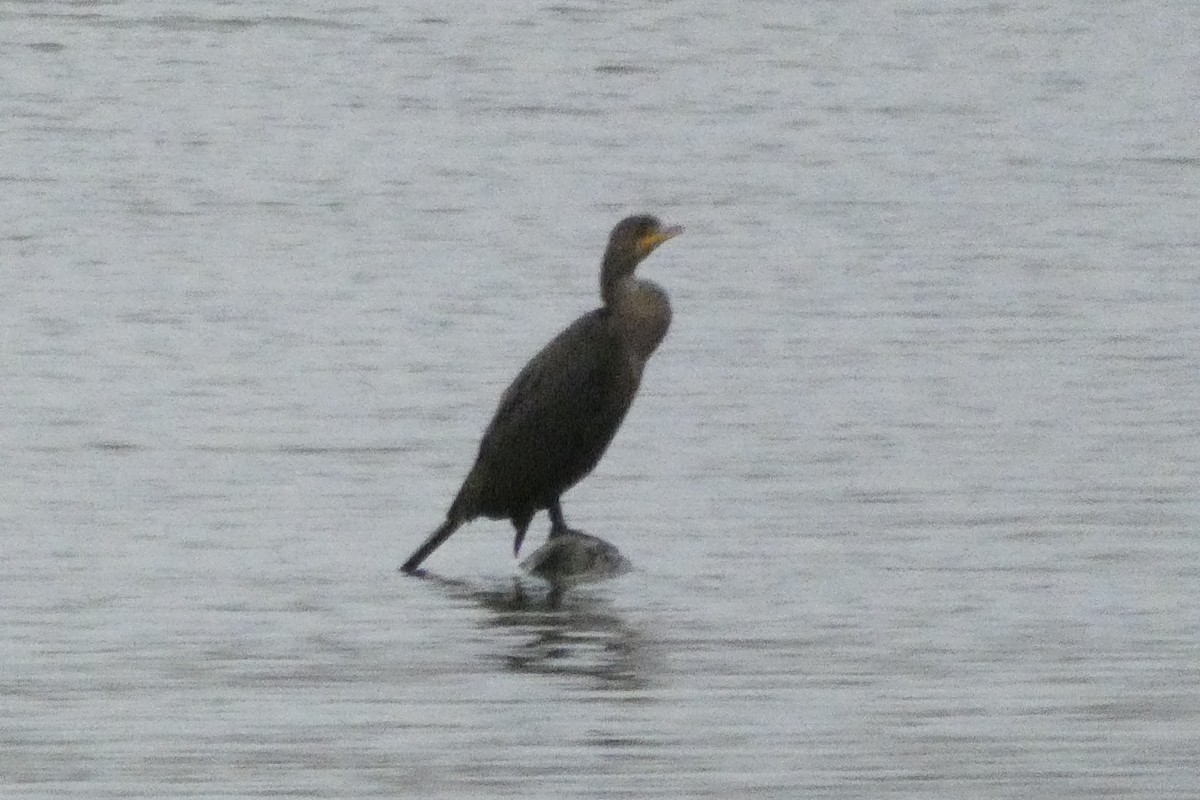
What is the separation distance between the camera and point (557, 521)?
33.2 feet

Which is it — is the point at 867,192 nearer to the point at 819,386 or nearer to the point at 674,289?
the point at 674,289

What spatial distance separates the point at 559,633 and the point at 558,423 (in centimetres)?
101

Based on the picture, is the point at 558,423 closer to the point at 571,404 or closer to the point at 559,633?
the point at 571,404

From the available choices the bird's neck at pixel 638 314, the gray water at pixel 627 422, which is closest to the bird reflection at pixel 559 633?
the gray water at pixel 627 422

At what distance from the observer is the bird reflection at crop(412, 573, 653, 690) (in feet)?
28.2

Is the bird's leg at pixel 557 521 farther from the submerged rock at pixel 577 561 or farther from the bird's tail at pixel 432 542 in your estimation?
the bird's tail at pixel 432 542

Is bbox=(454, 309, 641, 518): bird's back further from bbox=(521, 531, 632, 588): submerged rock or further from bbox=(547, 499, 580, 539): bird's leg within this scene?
bbox=(521, 531, 632, 588): submerged rock

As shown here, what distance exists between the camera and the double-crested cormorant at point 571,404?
392 inches

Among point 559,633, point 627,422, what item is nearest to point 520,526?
point 559,633

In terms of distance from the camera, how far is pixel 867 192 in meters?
17.9

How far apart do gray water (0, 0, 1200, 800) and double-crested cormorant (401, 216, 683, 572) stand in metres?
0.23

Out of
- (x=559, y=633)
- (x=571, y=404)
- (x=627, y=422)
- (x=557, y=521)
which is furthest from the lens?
(x=627, y=422)

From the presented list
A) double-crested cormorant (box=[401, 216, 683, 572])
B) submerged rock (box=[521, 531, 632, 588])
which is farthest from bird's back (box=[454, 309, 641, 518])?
submerged rock (box=[521, 531, 632, 588])

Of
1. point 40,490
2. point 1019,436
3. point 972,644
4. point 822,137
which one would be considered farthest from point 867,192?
point 972,644
